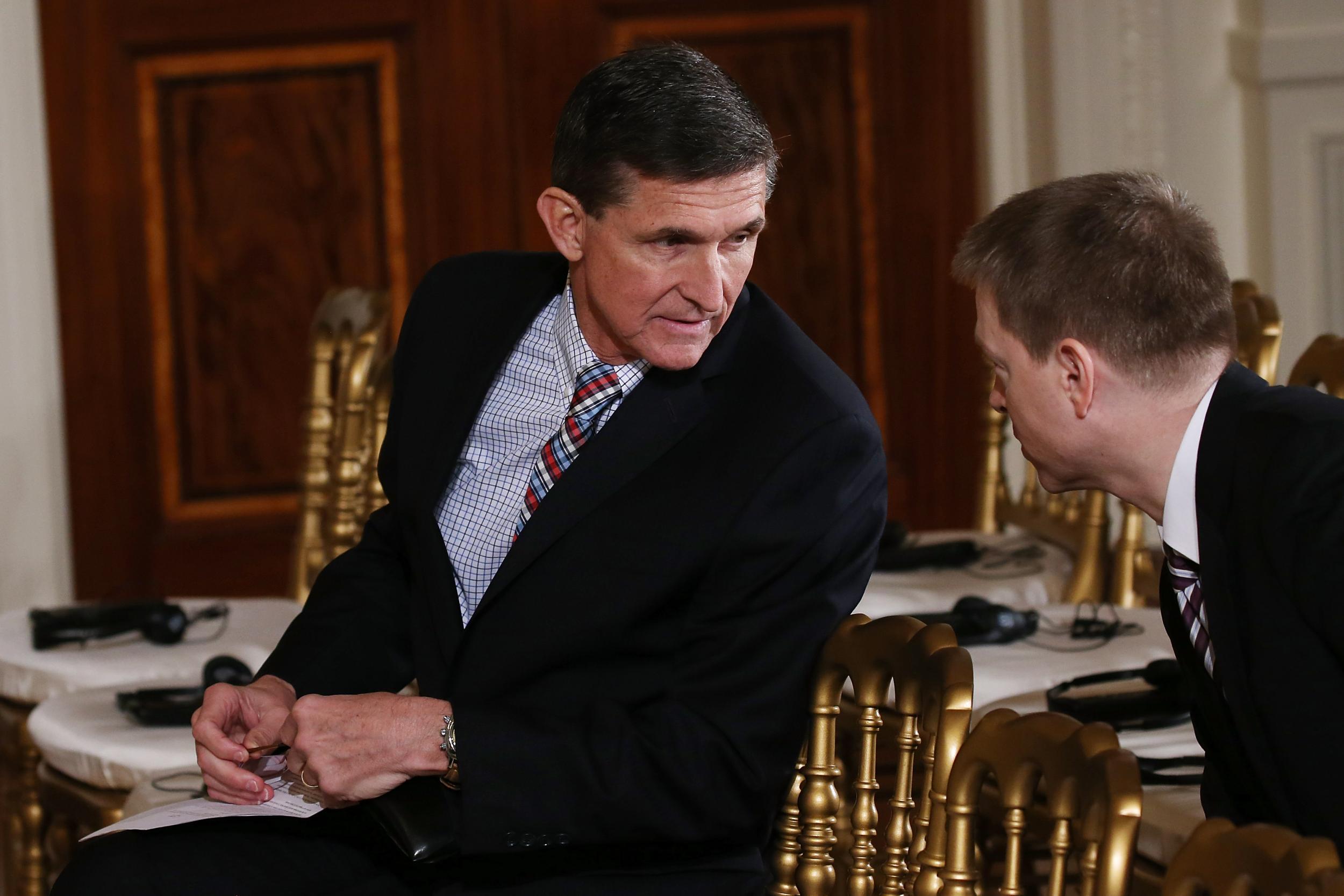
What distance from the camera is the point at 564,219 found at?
1.75m

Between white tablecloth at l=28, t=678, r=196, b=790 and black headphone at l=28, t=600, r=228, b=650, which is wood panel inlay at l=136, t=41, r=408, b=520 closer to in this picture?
black headphone at l=28, t=600, r=228, b=650

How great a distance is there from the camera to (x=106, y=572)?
14.7 ft

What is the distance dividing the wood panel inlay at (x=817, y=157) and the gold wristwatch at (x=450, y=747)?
298cm

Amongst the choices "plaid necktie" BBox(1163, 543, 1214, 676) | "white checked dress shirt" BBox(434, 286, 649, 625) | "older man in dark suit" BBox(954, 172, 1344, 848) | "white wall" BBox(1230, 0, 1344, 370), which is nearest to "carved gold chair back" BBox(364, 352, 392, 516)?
"white checked dress shirt" BBox(434, 286, 649, 625)

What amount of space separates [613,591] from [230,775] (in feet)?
1.48

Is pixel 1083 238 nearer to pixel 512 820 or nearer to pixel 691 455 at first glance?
pixel 691 455

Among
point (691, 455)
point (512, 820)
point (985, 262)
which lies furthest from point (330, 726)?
point (985, 262)

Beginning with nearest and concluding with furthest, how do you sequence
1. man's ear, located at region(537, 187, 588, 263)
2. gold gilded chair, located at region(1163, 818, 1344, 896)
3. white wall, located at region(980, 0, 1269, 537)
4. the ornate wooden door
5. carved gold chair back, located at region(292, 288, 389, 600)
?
gold gilded chair, located at region(1163, 818, 1344, 896) → man's ear, located at region(537, 187, 588, 263) → carved gold chair back, located at region(292, 288, 389, 600) → white wall, located at region(980, 0, 1269, 537) → the ornate wooden door

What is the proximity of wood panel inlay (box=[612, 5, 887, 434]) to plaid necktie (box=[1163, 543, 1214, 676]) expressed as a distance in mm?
3012

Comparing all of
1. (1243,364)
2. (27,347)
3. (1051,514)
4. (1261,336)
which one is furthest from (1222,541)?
(27,347)

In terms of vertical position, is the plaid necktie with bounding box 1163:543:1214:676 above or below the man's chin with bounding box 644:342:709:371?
below

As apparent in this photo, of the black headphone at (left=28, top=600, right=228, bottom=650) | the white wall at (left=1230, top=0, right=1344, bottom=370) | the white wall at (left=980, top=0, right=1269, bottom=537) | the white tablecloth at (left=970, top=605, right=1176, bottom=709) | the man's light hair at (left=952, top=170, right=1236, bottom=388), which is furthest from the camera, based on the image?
the white wall at (left=980, top=0, right=1269, bottom=537)

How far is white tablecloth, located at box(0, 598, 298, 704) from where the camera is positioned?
2.61 metres

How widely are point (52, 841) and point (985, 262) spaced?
2111 millimetres
